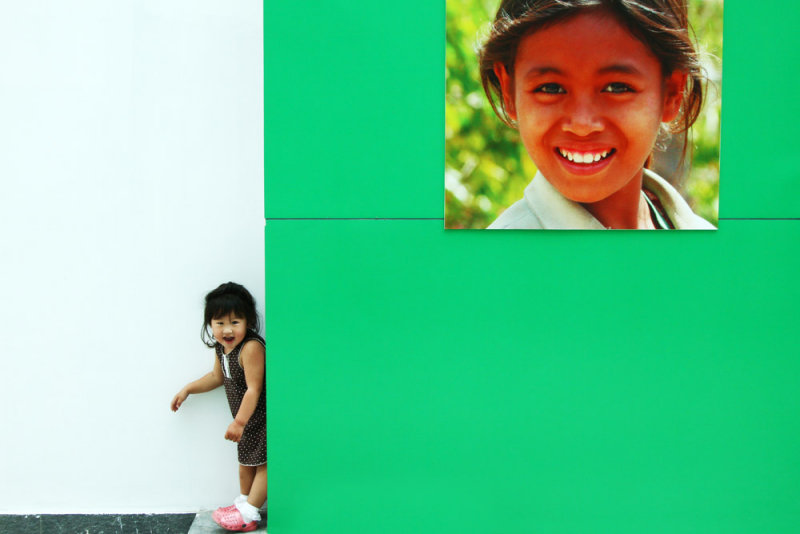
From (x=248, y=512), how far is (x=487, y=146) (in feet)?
7.90

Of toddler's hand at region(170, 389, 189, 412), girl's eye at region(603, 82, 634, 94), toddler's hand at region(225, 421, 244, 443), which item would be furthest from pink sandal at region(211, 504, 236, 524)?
girl's eye at region(603, 82, 634, 94)

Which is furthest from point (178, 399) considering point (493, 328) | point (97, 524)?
point (493, 328)

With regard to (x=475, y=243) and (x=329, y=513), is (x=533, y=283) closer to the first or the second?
(x=475, y=243)

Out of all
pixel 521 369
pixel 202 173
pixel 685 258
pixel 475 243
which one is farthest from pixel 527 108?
pixel 202 173

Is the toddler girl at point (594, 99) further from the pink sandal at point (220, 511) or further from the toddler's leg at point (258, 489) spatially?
the pink sandal at point (220, 511)

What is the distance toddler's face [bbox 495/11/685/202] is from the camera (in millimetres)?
2936

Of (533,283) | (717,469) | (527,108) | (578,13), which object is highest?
(578,13)

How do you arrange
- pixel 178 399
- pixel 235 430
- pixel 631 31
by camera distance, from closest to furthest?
pixel 631 31 < pixel 235 430 < pixel 178 399

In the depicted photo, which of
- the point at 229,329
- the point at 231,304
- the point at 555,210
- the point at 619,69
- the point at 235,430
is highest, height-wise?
the point at 619,69

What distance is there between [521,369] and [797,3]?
2.21m

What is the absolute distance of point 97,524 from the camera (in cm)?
371

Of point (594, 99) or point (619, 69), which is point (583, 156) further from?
point (619, 69)

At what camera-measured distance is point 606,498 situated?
309cm

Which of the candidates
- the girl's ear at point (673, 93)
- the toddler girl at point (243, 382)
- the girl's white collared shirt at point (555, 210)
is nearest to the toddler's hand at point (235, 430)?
the toddler girl at point (243, 382)
